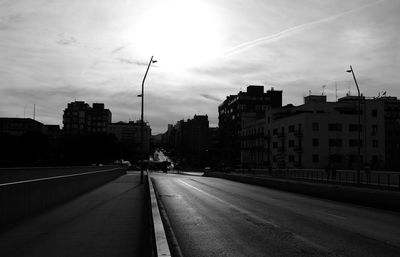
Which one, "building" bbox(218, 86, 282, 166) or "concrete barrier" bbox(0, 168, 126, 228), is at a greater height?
"building" bbox(218, 86, 282, 166)

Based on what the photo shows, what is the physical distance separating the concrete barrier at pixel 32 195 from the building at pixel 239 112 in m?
126

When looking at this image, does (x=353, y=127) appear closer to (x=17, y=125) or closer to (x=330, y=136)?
(x=330, y=136)

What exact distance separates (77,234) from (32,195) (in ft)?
13.3

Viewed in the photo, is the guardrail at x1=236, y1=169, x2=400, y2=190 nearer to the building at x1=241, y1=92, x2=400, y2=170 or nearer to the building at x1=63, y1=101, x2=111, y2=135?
the building at x1=241, y1=92, x2=400, y2=170

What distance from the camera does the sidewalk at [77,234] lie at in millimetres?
9656

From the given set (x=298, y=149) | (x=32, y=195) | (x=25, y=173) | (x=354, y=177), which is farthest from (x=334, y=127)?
(x=32, y=195)

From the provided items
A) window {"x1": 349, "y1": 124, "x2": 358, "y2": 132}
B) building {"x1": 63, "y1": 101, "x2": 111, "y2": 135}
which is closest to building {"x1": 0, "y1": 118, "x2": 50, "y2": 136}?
building {"x1": 63, "y1": 101, "x2": 111, "y2": 135}

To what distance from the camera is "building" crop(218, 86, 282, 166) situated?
15338 centimetres

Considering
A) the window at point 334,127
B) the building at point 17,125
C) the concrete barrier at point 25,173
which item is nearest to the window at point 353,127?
the window at point 334,127

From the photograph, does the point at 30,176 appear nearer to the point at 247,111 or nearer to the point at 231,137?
the point at 231,137

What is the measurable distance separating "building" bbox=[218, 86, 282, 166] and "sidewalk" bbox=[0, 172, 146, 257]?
13047 cm

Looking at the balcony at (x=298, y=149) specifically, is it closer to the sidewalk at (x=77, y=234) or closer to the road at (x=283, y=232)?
the road at (x=283, y=232)

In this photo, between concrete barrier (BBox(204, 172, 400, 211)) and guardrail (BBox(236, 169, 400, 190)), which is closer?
concrete barrier (BBox(204, 172, 400, 211))

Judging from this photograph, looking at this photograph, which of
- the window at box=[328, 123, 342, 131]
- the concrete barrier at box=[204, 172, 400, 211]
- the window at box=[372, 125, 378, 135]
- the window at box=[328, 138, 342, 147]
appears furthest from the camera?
the window at box=[372, 125, 378, 135]
